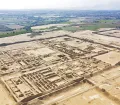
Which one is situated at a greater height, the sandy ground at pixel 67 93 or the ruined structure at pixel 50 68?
the ruined structure at pixel 50 68

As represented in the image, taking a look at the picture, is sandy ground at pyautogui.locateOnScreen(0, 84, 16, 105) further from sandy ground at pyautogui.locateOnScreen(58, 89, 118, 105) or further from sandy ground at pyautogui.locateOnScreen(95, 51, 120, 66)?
sandy ground at pyautogui.locateOnScreen(95, 51, 120, 66)

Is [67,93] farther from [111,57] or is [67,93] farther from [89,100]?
[111,57]

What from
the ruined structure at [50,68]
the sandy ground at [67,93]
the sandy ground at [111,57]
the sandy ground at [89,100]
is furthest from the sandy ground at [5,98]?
the sandy ground at [111,57]

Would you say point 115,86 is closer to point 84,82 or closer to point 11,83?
point 84,82

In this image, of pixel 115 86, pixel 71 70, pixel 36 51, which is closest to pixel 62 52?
pixel 36 51

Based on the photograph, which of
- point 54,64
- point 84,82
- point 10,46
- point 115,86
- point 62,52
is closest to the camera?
point 115,86

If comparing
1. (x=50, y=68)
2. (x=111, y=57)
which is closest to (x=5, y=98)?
(x=50, y=68)

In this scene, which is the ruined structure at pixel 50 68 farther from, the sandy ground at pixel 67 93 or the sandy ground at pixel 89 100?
the sandy ground at pixel 89 100

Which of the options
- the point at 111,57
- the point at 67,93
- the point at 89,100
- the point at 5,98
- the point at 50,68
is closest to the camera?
the point at 89,100

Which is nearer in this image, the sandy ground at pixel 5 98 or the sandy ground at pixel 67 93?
the sandy ground at pixel 5 98

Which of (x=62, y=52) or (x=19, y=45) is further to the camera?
(x=19, y=45)

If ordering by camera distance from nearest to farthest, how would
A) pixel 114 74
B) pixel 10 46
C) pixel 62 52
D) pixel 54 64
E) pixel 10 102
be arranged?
pixel 10 102 → pixel 114 74 → pixel 54 64 → pixel 62 52 → pixel 10 46
